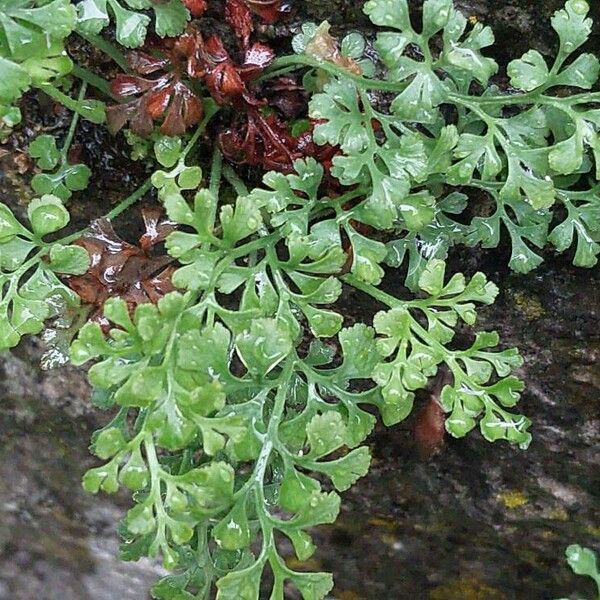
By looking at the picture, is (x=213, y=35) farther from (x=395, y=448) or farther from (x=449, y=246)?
(x=395, y=448)

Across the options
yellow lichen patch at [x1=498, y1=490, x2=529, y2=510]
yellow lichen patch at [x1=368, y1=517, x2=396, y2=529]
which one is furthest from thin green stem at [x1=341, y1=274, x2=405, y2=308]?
yellow lichen patch at [x1=368, y1=517, x2=396, y2=529]

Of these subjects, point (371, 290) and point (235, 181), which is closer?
point (371, 290)

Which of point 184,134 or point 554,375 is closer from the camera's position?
point 184,134

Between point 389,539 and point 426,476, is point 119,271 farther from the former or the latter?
point 389,539

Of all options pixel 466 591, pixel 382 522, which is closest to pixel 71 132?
pixel 382 522

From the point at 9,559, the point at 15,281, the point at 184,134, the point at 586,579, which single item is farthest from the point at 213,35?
the point at 9,559

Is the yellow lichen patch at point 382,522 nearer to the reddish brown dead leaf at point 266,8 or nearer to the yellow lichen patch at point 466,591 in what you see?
the yellow lichen patch at point 466,591

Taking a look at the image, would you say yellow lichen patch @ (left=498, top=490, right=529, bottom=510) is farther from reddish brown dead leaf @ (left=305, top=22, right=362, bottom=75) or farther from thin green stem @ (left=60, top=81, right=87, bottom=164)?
thin green stem @ (left=60, top=81, right=87, bottom=164)
